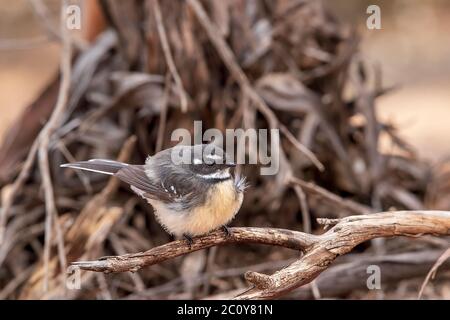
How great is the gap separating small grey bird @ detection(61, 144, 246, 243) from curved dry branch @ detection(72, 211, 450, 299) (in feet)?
0.10

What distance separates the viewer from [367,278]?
194cm

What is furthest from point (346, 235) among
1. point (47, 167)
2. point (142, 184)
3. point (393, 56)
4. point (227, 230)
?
point (393, 56)

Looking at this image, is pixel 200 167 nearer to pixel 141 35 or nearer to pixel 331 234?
pixel 331 234

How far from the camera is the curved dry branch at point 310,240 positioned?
128 cm

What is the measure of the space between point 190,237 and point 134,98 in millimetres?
978

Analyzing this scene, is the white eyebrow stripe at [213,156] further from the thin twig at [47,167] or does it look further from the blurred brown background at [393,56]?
the blurred brown background at [393,56]

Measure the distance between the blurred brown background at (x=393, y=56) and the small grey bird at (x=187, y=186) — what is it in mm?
2653

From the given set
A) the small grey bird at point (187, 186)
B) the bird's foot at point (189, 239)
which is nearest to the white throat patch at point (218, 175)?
the small grey bird at point (187, 186)

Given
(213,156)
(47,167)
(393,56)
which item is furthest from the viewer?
(393,56)

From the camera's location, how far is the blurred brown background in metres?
4.06

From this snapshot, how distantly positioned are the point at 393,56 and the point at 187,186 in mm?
3515

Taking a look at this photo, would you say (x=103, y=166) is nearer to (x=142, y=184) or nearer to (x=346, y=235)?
(x=142, y=184)

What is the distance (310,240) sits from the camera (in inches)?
52.1

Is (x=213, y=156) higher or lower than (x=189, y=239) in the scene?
higher
